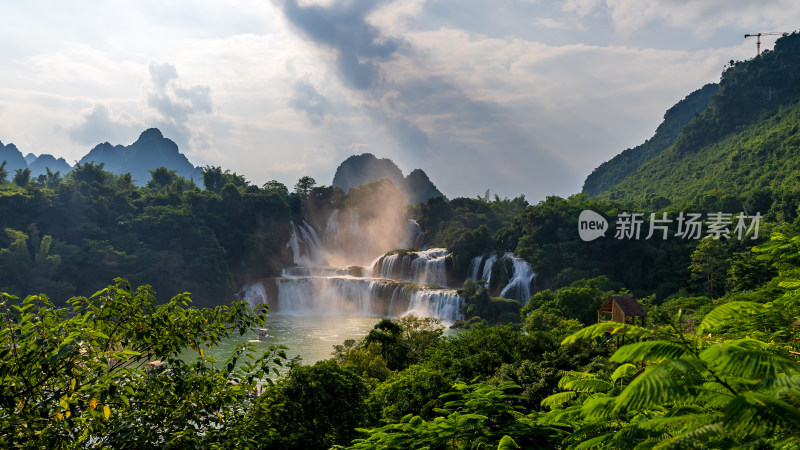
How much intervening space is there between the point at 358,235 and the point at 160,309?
182 feet

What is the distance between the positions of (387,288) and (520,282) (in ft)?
36.3

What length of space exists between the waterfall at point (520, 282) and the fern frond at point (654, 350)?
36.8 m

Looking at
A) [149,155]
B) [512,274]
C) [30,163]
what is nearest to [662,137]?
[512,274]

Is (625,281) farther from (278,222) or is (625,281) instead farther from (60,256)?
(60,256)

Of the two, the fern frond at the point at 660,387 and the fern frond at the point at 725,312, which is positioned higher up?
the fern frond at the point at 725,312

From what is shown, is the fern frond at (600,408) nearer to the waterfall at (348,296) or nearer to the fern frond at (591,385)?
the fern frond at (591,385)

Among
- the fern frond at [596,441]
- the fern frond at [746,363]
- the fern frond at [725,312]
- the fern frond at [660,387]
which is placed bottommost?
the fern frond at [596,441]

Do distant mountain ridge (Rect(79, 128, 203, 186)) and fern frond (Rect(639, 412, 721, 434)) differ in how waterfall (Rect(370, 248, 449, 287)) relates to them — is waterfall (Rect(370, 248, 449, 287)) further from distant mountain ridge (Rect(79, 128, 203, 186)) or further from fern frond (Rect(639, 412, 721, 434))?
distant mountain ridge (Rect(79, 128, 203, 186))

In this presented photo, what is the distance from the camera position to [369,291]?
40.0 m

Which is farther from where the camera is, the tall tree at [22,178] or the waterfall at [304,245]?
the waterfall at [304,245]

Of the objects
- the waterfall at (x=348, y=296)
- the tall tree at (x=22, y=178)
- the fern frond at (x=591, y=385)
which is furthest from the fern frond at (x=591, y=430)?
the tall tree at (x=22, y=178)

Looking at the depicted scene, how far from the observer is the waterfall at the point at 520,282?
37.5 m

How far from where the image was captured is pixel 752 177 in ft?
167

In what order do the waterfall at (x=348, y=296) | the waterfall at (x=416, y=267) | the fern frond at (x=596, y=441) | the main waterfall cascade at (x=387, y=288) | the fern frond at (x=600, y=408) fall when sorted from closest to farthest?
the fern frond at (x=600, y=408) → the fern frond at (x=596, y=441) → the main waterfall cascade at (x=387, y=288) → the waterfall at (x=348, y=296) → the waterfall at (x=416, y=267)
